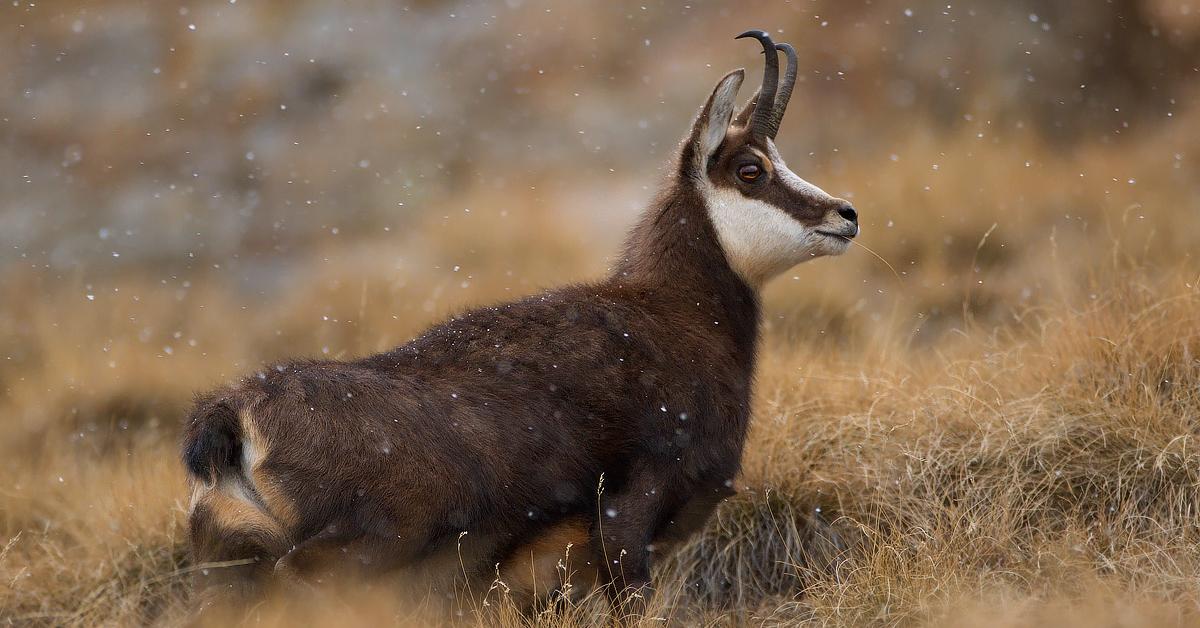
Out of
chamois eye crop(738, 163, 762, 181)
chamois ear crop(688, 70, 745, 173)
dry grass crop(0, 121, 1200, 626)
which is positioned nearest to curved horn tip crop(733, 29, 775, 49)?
chamois ear crop(688, 70, 745, 173)

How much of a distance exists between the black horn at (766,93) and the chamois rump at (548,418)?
0.01 meters

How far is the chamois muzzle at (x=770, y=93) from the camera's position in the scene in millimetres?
5918

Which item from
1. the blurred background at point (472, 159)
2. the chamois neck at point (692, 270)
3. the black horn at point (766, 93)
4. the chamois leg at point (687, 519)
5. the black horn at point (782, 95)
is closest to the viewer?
the chamois leg at point (687, 519)

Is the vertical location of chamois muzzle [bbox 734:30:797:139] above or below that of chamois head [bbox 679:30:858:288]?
above

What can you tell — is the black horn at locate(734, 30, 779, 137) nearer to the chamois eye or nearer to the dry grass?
the chamois eye

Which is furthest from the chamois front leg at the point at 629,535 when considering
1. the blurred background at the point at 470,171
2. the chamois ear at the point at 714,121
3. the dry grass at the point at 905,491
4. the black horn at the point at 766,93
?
the blurred background at the point at 470,171

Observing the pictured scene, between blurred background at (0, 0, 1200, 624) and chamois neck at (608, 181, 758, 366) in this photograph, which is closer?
chamois neck at (608, 181, 758, 366)

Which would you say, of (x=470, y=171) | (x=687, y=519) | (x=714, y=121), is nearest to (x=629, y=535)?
(x=687, y=519)

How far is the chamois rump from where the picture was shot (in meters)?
4.41

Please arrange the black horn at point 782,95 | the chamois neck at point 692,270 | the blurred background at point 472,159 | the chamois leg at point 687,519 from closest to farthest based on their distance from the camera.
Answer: the chamois leg at point 687,519 → the chamois neck at point 692,270 → the black horn at point 782,95 → the blurred background at point 472,159

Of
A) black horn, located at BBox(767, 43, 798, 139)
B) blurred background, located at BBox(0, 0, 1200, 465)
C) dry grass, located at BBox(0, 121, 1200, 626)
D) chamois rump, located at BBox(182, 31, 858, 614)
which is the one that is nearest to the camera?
chamois rump, located at BBox(182, 31, 858, 614)

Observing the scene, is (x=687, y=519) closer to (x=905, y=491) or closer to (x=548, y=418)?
(x=548, y=418)

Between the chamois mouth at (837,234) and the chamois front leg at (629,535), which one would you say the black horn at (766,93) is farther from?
the chamois front leg at (629,535)

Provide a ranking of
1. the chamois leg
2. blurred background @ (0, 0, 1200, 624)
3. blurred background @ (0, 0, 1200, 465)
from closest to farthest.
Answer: the chamois leg, blurred background @ (0, 0, 1200, 624), blurred background @ (0, 0, 1200, 465)
